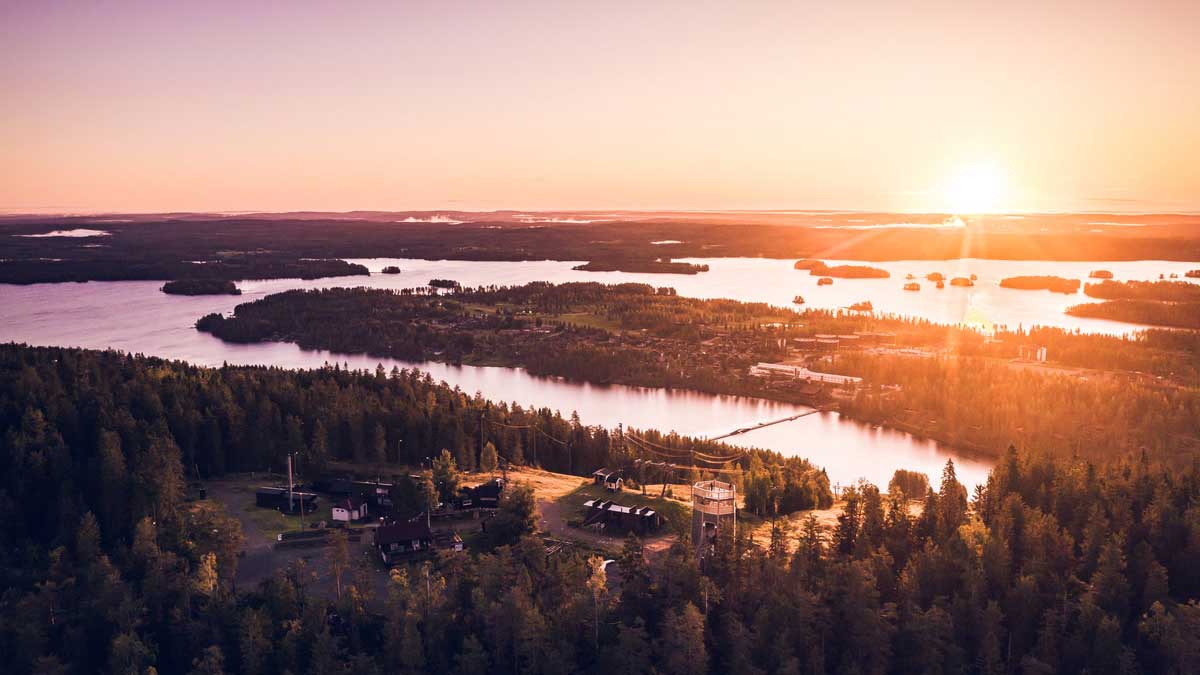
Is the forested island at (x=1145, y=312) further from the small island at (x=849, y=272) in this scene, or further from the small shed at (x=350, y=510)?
the small shed at (x=350, y=510)

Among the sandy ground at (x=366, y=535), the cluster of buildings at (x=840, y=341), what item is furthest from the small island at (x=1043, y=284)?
the sandy ground at (x=366, y=535)

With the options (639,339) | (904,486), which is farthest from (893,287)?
(904,486)

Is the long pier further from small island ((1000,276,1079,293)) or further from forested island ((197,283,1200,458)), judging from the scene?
small island ((1000,276,1079,293))

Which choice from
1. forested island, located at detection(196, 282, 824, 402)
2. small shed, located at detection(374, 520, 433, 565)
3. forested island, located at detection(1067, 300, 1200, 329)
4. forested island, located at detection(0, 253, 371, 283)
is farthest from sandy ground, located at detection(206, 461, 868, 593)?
forested island, located at detection(0, 253, 371, 283)

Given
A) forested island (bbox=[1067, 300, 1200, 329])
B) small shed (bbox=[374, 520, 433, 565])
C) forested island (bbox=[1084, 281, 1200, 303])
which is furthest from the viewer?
forested island (bbox=[1084, 281, 1200, 303])

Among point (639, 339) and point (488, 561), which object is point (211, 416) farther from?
point (639, 339)

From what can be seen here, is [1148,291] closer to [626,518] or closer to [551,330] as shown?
[551,330]
